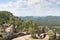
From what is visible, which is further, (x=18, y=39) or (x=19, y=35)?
(x=19, y=35)

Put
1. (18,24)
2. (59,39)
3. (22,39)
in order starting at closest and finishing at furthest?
(22,39)
(59,39)
(18,24)

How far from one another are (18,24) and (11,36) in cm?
2262

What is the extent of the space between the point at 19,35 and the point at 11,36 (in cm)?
245

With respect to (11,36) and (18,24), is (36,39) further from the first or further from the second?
(18,24)

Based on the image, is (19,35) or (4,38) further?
(19,35)

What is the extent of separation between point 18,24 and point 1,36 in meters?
23.3

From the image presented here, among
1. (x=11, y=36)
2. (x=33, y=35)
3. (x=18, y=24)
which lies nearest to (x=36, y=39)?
(x=33, y=35)

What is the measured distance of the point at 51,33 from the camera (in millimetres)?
31531

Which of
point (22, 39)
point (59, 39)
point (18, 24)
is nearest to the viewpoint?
point (22, 39)

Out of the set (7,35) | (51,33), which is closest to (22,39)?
(7,35)

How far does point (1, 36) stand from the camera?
30.8m

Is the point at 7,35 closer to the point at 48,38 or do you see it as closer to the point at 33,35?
the point at 33,35

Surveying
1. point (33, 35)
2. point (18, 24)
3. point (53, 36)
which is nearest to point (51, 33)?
point (53, 36)

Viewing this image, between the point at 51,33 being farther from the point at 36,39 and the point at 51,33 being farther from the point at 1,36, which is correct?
the point at 1,36
